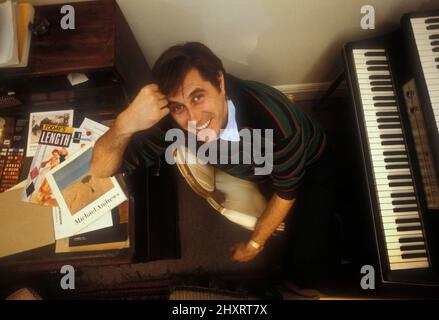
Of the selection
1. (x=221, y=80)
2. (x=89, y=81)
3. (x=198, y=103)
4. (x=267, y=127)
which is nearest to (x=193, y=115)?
(x=198, y=103)

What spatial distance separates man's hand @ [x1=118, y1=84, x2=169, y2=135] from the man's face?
0.04 metres

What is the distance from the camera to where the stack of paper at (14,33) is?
111cm

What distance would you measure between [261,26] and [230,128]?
0.61 meters

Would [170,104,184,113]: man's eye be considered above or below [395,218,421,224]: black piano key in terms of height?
above

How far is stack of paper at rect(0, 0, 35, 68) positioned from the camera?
3.65 ft

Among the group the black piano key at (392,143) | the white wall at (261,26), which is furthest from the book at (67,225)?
the black piano key at (392,143)

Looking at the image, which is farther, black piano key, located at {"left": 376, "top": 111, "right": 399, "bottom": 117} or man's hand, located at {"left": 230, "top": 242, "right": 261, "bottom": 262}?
man's hand, located at {"left": 230, "top": 242, "right": 261, "bottom": 262}

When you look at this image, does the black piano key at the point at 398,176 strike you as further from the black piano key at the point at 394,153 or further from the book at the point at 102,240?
the book at the point at 102,240

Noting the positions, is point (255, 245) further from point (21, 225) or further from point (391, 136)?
point (21, 225)

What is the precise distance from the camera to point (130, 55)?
1.37 metres

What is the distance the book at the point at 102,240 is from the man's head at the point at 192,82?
1.84 feet

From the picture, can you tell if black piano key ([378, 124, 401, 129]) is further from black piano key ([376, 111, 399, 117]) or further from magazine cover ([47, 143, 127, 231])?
magazine cover ([47, 143, 127, 231])

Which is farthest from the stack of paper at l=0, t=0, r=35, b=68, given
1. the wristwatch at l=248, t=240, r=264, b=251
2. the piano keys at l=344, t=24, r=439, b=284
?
the piano keys at l=344, t=24, r=439, b=284
